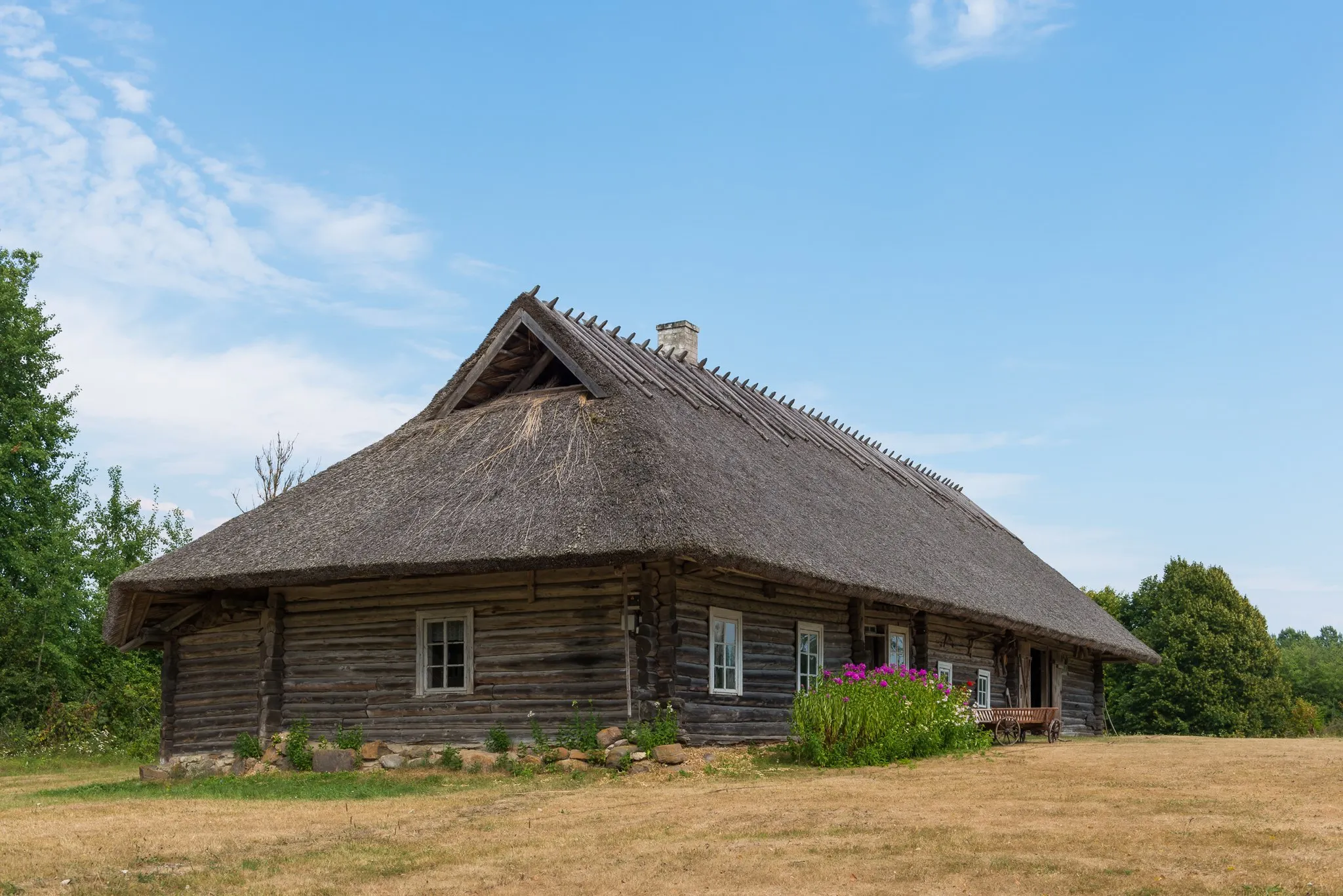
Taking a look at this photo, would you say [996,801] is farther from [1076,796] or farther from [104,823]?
[104,823]

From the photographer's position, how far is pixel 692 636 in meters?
17.5

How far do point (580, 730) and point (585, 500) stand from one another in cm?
282

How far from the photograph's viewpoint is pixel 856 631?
822 inches

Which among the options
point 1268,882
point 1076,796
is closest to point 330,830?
point 1076,796

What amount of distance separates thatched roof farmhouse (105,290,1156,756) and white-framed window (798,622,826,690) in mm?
61

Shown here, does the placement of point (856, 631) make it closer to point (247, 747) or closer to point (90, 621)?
point (247, 747)

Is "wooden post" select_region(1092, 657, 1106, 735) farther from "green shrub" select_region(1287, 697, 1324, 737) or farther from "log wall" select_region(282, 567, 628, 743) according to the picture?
"log wall" select_region(282, 567, 628, 743)

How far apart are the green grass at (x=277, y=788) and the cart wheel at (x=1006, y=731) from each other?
8692 millimetres

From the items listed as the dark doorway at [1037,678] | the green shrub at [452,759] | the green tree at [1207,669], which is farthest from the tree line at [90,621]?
the green shrub at [452,759]

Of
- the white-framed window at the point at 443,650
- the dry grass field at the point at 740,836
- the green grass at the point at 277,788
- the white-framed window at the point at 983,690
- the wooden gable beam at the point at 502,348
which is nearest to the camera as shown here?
the dry grass field at the point at 740,836

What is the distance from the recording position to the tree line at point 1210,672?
36.0 m

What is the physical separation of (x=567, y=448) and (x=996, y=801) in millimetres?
8015

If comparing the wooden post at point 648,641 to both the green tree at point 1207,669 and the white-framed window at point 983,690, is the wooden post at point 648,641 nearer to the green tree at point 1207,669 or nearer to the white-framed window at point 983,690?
the white-framed window at point 983,690

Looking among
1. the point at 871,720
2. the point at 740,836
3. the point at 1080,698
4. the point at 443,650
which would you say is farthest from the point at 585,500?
the point at 1080,698
